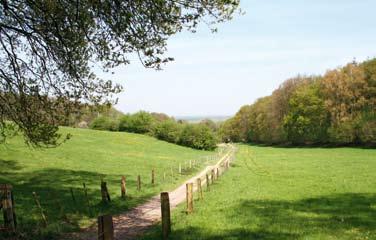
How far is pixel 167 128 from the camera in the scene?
11088cm

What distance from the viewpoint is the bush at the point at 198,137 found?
340ft

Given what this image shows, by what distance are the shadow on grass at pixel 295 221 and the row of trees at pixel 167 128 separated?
8037 centimetres

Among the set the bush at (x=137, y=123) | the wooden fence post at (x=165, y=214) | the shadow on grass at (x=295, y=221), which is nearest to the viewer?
the wooden fence post at (x=165, y=214)

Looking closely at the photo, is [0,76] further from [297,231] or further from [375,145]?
[375,145]

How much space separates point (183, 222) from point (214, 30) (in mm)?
7869

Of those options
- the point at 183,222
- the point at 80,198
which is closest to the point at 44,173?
the point at 80,198

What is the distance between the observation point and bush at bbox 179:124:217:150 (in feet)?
340

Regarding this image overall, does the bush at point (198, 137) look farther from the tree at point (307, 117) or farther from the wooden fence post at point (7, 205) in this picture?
the wooden fence post at point (7, 205)

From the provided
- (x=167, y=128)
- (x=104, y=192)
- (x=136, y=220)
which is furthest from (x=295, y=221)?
(x=167, y=128)

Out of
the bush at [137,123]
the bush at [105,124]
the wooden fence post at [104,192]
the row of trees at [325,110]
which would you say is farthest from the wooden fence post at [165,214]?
the bush at [105,124]

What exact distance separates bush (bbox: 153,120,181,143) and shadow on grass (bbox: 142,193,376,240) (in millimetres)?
85923

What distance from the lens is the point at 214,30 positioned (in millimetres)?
15969

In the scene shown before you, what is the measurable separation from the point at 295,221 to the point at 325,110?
91.0 m

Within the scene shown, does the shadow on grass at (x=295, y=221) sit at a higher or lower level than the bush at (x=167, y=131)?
lower
